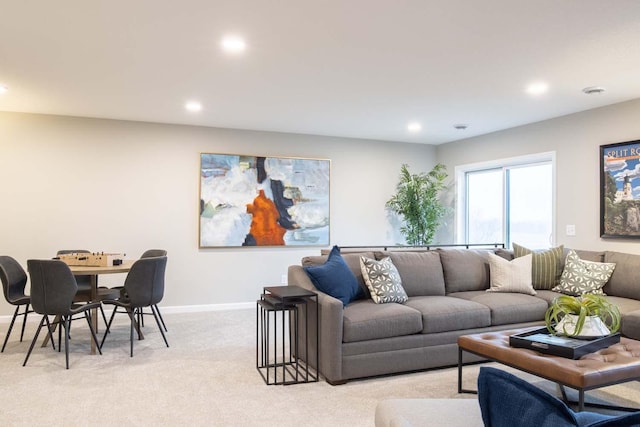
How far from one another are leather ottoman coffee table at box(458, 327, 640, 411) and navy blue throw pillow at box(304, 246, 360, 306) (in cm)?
107

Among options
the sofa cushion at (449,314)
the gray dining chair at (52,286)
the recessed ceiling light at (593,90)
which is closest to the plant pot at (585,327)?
the sofa cushion at (449,314)

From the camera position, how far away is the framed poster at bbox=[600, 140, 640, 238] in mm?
4539

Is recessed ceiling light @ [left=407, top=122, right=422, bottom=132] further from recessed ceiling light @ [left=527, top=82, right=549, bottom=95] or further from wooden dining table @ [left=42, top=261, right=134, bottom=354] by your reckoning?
wooden dining table @ [left=42, top=261, right=134, bottom=354]

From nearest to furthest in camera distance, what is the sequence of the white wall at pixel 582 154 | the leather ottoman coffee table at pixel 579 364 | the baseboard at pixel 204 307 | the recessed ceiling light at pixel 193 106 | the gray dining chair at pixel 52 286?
the leather ottoman coffee table at pixel 579 364 → the gray dining chair at pixel 52 286 → the white wall at pixel 582 154 → the recessed ceiling light at pixel 193 106 → the baseboard at pixel 204 307

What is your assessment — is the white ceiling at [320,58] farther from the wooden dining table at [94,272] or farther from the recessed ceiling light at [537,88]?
the wooden dining table at [94,272]

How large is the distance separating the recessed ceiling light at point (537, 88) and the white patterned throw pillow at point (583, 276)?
163cm

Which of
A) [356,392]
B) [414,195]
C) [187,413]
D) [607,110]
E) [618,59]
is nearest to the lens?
[187,413]

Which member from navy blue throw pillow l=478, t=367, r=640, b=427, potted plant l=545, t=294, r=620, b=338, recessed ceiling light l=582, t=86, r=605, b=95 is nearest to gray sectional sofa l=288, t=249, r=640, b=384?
potted plant l=545, t=294, r=620, b=338

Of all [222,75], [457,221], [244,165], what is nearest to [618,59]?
[222,75]

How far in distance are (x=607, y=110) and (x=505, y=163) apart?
150 cm

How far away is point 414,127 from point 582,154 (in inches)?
78.1

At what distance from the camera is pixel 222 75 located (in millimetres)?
3900

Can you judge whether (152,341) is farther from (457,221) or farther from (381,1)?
(457,221)

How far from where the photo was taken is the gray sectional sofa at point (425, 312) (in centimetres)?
333
